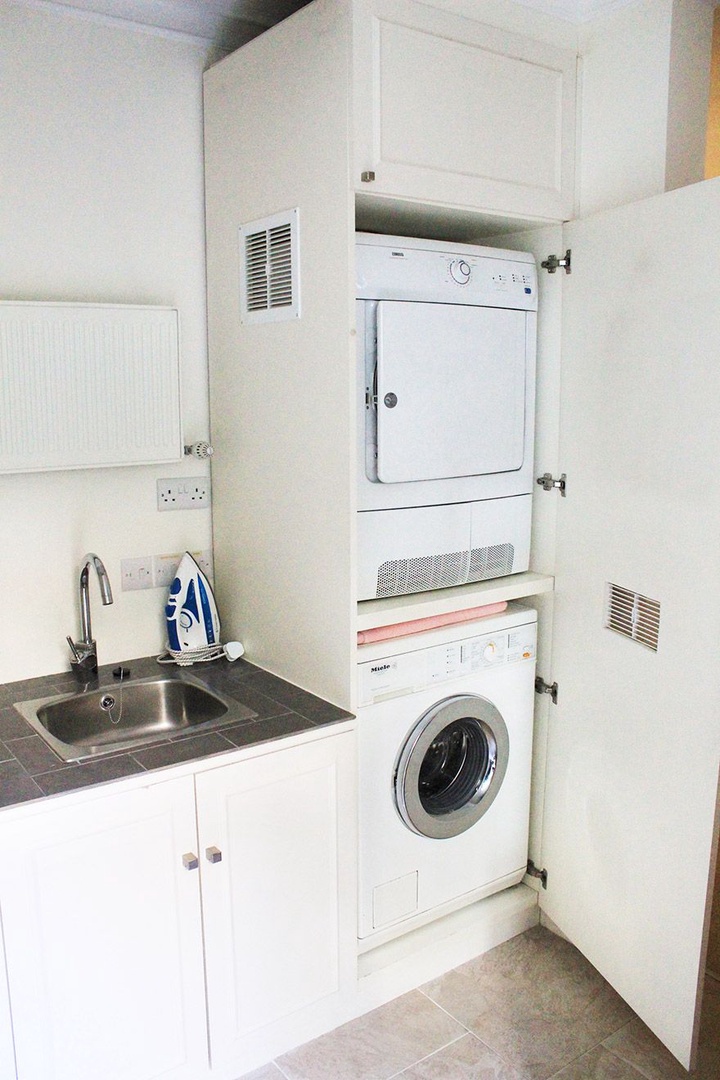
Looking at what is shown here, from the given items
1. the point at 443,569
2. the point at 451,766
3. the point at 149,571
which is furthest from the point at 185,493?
the point at 451,766

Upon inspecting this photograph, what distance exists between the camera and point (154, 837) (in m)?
1.86

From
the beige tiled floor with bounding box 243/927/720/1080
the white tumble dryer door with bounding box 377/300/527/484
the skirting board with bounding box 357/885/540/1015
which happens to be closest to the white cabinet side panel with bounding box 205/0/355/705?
the white tumble dryer door with bounding box 377/300/527/484

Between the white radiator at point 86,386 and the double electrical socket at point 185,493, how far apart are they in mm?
186

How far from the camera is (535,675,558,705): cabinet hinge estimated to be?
2.50 m

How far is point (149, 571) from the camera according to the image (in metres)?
2.54

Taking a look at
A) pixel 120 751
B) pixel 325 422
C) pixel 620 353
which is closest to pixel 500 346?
pixel 620 353

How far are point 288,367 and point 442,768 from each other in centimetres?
117

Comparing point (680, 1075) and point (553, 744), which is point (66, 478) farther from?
point (680, 1075)

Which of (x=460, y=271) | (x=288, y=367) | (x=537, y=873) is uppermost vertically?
(x=460, y=271)

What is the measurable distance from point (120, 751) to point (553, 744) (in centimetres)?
121

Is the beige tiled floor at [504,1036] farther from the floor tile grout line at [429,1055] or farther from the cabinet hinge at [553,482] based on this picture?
the cabinet hinge at [553,482]

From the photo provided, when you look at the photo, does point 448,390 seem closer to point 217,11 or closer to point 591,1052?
point 217,11

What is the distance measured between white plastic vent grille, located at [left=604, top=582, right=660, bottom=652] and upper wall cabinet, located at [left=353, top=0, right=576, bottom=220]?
987 mm

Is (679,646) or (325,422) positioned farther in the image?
(325,422)
